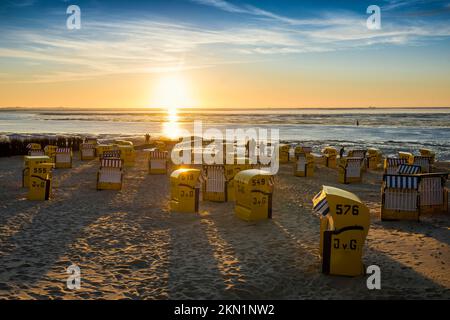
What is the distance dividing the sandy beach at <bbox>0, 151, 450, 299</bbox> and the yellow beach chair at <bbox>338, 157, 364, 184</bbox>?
521 centimetres

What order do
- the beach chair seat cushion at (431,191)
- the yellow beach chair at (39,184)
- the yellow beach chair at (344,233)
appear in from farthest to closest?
the yellow beach chair at (39,184) < the beach chair seat cushion at (431,191) < the yellow beach chair at (344,233)

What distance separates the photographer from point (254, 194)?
12656mm

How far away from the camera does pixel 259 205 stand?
1280cm

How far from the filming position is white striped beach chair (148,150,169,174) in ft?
77.6

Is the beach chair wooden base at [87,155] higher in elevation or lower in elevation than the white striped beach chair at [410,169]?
lower

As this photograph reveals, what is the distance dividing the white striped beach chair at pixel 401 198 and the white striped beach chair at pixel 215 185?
584 cm

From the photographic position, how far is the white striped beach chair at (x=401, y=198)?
497 inches

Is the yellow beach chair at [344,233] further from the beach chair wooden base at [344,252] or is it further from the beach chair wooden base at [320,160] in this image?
the beach chair wooden base at [320,160]

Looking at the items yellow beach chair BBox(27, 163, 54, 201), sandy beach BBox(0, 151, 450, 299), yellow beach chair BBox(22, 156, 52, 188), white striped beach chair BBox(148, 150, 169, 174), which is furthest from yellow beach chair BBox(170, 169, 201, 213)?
white striped beach chair BBox(148, 150, 169, 174)

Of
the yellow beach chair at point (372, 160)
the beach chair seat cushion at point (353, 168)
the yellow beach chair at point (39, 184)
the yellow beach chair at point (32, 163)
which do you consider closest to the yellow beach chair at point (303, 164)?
the beach chair seat cushion at point (353, 168)

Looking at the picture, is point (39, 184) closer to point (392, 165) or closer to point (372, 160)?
point (392, 165)

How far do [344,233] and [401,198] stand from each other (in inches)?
222

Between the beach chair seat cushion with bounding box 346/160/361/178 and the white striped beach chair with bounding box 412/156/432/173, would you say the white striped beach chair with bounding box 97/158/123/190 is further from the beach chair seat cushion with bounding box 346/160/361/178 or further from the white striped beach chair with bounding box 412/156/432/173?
the white striped beach chair with bounding box 412/156/432/173
